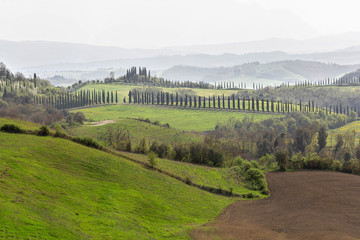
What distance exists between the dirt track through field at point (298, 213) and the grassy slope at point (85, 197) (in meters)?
→ 4.20

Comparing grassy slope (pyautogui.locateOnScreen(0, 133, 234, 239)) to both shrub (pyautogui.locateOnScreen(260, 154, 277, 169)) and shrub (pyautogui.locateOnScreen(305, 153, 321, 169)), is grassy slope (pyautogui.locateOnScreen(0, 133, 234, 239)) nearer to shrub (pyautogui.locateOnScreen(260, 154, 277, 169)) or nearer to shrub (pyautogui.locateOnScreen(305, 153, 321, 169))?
shrub (pyautogui.locateOnScreen(260, 154, 277, 169))

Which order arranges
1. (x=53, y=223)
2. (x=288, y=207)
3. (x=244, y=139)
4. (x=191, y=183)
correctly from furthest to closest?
(x=244, y=139), (x=191, y=183), (x=288, y=207), (x=53, y=223)

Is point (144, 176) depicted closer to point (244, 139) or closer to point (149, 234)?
point (149, 234)

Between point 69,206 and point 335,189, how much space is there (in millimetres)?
59681

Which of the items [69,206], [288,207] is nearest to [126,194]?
[69,206]

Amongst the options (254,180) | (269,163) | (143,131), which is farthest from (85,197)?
(143,131)

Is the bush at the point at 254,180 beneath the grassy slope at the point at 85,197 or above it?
beneath

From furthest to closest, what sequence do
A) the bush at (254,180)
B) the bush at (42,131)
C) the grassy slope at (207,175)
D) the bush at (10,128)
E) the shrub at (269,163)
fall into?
the shrub at (269,163), the bush at (254,180), the grassy slope at (207,175), the bush at (42,131), the bush at (10,128)

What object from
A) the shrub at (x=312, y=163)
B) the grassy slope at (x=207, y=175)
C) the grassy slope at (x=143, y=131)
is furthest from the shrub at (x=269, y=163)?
the grassy slope at (x=143, y=131)

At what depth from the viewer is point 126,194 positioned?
54.1m

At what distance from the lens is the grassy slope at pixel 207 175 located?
8112 centimetres

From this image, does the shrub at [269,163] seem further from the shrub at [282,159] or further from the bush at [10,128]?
the bush at [10,128]

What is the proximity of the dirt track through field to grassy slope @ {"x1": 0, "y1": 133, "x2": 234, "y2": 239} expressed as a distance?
4.20 meters

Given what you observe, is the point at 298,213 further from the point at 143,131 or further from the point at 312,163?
the point at 143,131
